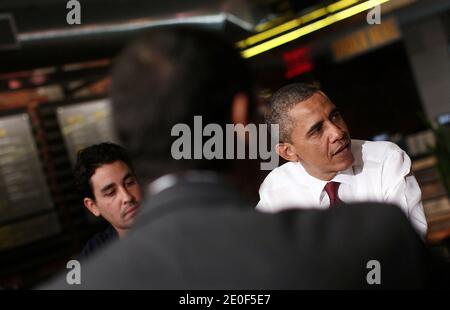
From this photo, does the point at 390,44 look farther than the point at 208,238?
Yes

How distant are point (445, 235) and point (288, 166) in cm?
290

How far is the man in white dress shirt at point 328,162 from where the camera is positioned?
2.01 m

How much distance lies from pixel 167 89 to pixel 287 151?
4.62 feet

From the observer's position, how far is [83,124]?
586cm

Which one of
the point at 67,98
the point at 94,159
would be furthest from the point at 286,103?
the point at 67,98

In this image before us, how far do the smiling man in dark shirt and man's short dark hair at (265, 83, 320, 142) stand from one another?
0.53m

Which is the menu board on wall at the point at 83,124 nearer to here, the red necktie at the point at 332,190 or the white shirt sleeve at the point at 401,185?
the red necktie at the point at 332,190

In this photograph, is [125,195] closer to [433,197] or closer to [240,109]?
[240,109]

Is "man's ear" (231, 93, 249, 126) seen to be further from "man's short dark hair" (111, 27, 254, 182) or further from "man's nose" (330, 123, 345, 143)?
"man's nose" (330, 123, 345, 143)

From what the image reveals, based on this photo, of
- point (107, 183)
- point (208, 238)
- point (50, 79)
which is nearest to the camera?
point (208, 238)
